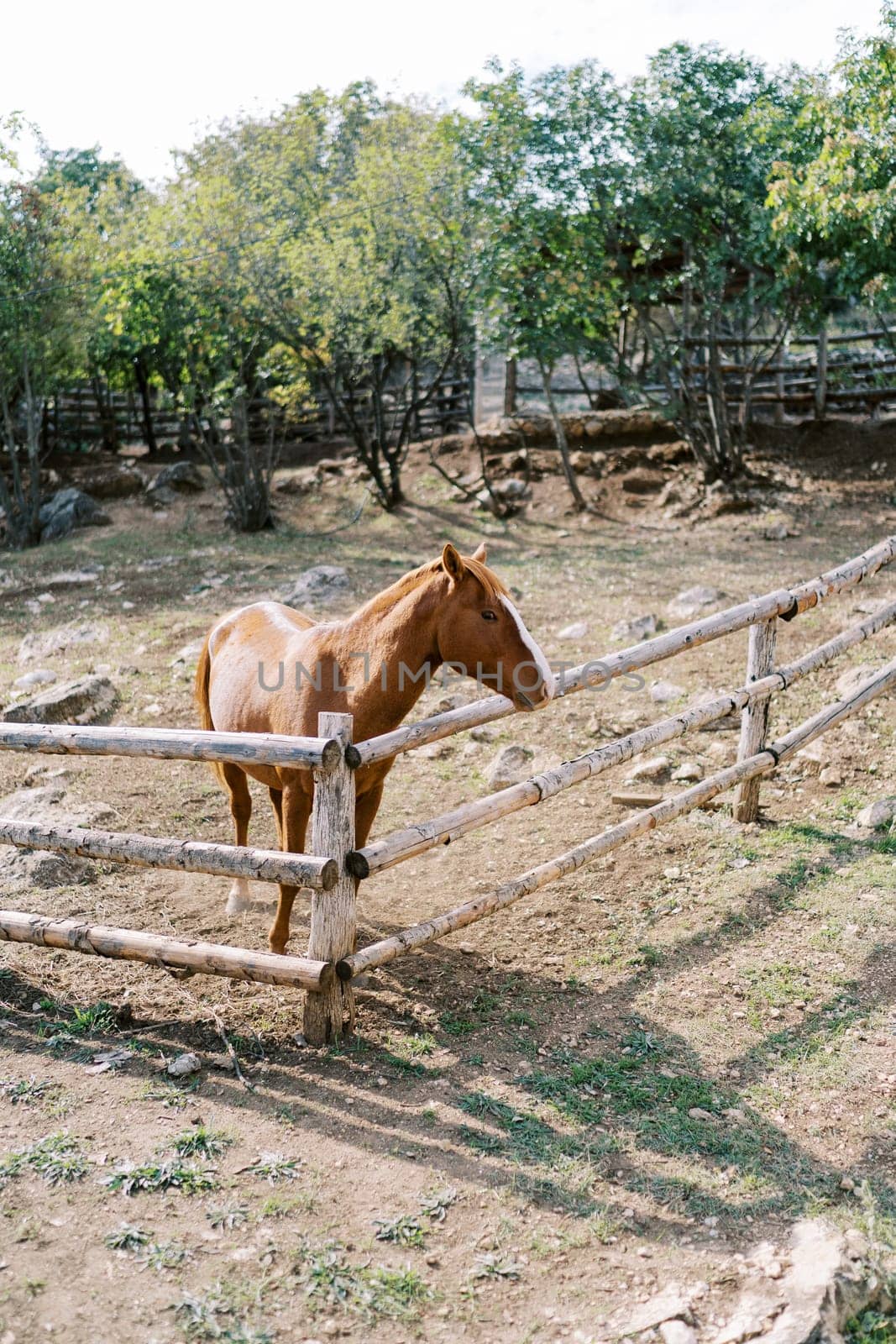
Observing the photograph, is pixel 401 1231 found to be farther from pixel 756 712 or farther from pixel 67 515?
pixel 67 515

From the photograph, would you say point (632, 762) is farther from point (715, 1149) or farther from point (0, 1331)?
point (0, 1331)

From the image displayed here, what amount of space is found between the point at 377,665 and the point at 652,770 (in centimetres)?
263

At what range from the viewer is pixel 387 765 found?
158 inches

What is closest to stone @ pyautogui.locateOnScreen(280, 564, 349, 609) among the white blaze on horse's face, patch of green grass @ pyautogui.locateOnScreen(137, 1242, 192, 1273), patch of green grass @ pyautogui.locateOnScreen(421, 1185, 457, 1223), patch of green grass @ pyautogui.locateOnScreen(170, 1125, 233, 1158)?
the white blaze on horse's face

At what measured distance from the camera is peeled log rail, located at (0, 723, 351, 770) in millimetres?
3244

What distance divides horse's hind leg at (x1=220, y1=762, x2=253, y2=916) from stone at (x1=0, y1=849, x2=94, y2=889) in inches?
30.2

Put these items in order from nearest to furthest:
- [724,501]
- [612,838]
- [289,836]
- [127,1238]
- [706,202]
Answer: [127,1238] < [289,836] < [612,838] < [706,202] < [724,501]

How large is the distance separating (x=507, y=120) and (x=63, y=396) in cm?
1391

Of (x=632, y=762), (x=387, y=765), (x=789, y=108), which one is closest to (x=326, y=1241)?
(x=387, y=765)

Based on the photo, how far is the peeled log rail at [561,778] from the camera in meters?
3.52

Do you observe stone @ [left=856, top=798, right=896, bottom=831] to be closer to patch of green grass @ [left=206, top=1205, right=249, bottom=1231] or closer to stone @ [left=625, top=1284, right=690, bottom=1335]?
stone @ [left=625, top=1284, right=690, bottom=1335]

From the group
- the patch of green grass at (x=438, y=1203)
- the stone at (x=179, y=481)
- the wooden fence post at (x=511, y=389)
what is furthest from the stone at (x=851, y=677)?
the stone at (x=179, y=481)

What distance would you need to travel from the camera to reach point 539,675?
3.58 metres


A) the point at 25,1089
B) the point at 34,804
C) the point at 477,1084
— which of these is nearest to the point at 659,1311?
the point at 477,1084
